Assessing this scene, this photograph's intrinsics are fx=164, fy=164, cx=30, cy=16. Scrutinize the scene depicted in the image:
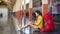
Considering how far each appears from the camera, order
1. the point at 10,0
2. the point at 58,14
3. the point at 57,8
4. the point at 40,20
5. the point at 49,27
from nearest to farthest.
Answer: the point at 49,27
the point at 40,20
the point at 57,8
the point at 58,14
the point at 10,0

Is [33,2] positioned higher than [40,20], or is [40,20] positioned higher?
[33,2]

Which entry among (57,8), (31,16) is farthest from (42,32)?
(31,16)

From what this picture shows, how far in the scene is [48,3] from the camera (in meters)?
6.27

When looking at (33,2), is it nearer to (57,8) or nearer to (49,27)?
(57,8)

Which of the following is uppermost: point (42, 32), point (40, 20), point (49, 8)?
point (49, 8)

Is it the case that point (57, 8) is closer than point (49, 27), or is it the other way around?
point (49, 27)

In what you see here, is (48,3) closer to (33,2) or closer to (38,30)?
(38,30)

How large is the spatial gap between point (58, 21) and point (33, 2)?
6.34 feet

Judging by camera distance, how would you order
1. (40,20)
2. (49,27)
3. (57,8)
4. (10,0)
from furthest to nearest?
1. (10,0)
2. (57,8)
3. (40,20)
4. (49,27)

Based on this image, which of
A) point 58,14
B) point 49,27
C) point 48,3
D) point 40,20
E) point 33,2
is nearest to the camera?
point 49,27

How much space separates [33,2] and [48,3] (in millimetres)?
2360

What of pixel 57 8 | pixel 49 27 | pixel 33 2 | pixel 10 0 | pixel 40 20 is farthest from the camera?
pixel 10 0

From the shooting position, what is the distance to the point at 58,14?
7117mm

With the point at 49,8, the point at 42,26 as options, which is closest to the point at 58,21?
the point at 49,8
